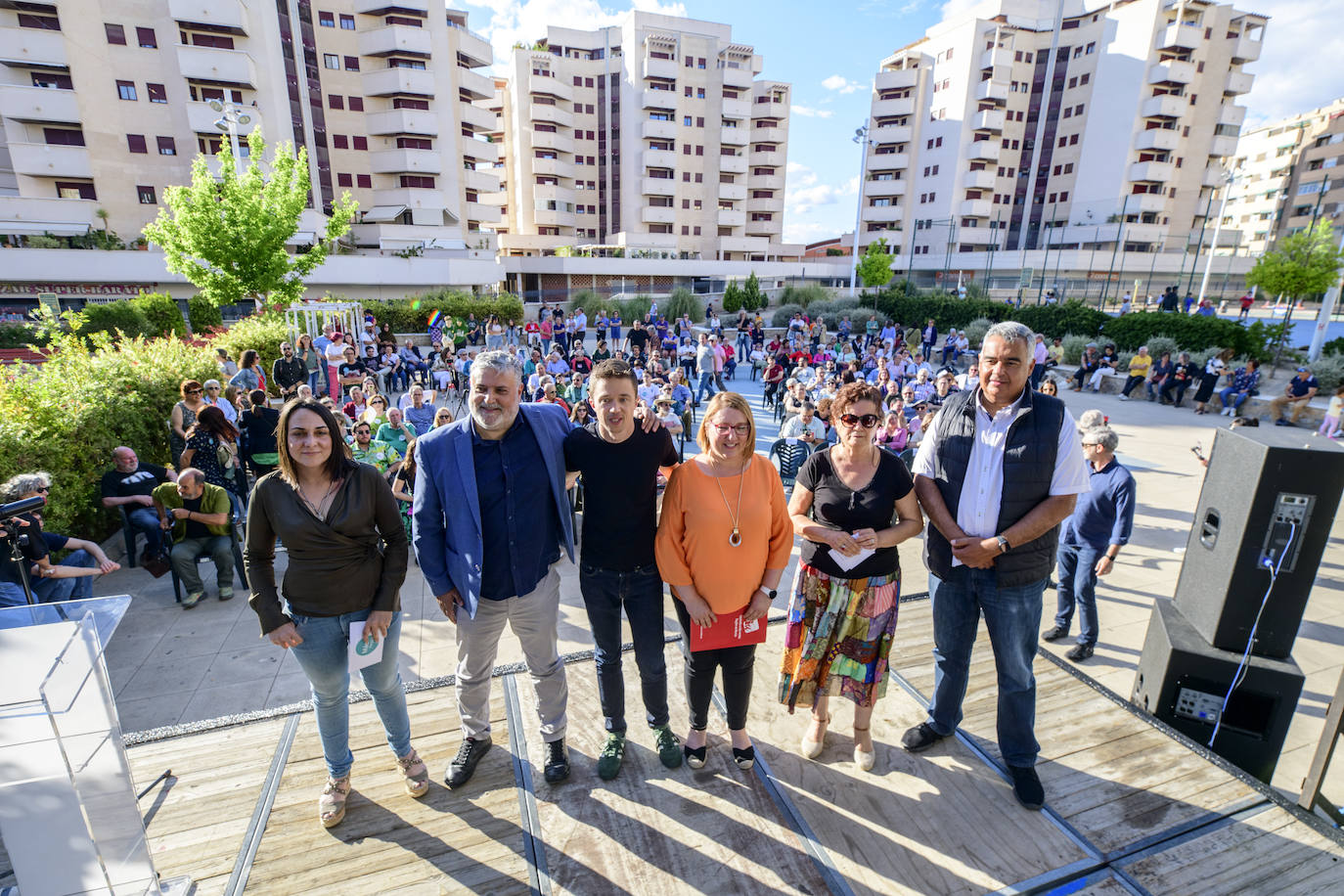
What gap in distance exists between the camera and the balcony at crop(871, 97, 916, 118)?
50312 mm

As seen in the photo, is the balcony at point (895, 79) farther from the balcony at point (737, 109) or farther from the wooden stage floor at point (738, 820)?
the wooden stage floor at point (738, 820)

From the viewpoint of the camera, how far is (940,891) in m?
2.41

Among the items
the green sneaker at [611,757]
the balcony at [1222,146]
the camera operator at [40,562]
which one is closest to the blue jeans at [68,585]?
the camera operator at [40,562]

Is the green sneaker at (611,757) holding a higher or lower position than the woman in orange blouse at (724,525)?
lower

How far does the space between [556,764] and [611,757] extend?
0.27 m

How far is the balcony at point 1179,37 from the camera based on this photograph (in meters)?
41.6

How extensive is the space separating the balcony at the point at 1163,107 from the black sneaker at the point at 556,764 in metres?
58.5

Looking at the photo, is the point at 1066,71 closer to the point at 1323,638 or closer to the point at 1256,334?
the point at 1256,334

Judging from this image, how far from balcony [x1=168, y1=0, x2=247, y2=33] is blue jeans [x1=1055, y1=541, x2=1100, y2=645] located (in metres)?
39.7

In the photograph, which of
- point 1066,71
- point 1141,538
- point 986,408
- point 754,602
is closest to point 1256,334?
point 1141,538

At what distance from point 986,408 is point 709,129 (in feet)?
173

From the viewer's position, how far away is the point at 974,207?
48.6 metres

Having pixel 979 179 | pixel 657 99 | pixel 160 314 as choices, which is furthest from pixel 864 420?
pixel 979 179

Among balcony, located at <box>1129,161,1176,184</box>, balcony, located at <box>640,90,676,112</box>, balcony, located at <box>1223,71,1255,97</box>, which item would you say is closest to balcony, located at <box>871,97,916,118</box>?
balcony, located at <box>1129,161,1176,184</box>
